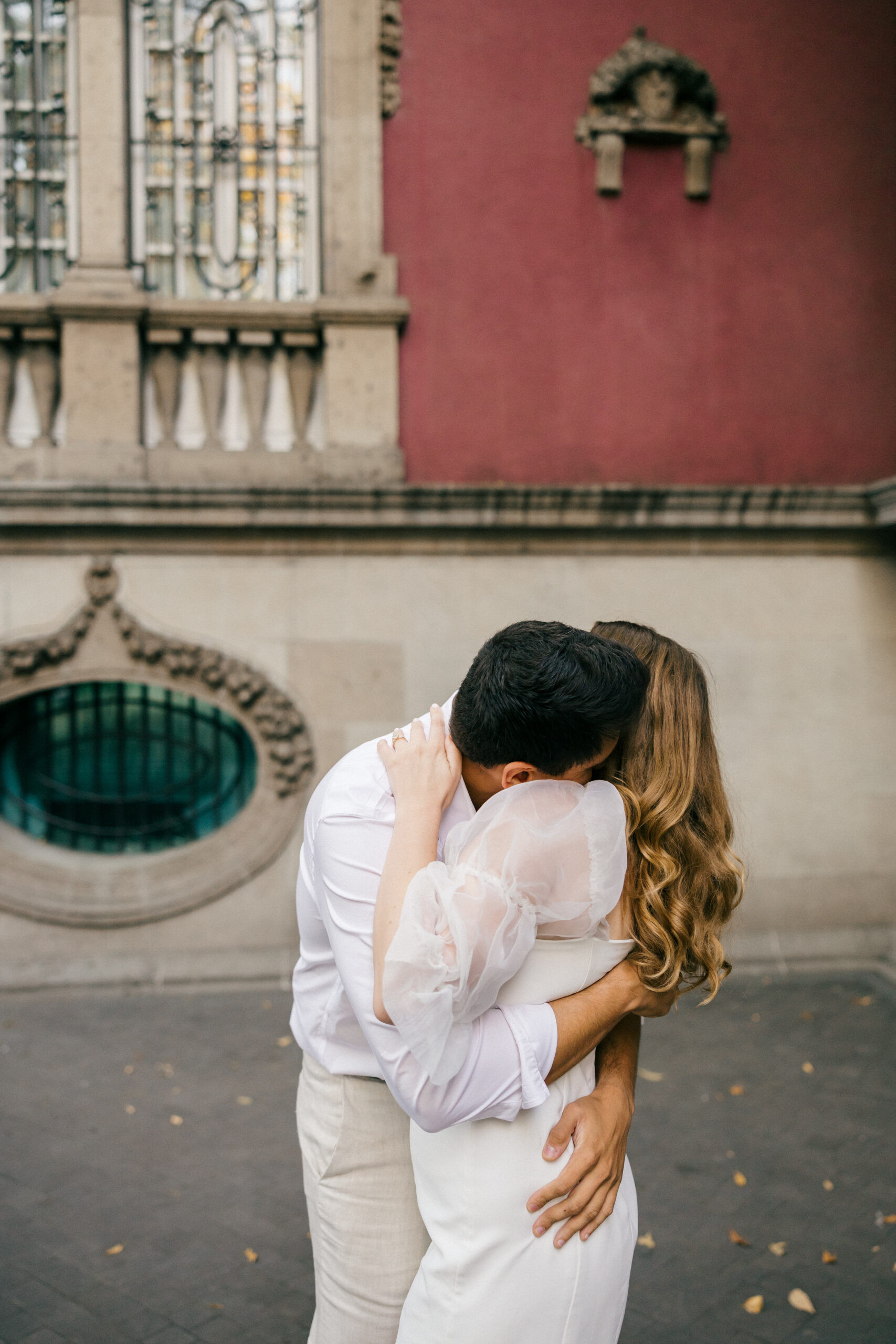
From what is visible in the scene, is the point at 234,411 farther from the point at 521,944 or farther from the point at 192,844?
the point at 521,944

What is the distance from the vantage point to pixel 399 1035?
1560mm

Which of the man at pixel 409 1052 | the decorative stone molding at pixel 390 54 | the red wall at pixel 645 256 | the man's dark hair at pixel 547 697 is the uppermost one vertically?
the decorative stone molding at pixel 390 54

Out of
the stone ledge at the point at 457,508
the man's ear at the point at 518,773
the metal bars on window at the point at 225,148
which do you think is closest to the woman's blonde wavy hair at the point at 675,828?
the man's ear at the point at 518,773

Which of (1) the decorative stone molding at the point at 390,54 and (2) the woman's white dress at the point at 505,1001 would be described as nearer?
(2) the woman's white dress at the point at 505,1001

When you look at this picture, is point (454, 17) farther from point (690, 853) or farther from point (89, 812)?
point (690, 853)

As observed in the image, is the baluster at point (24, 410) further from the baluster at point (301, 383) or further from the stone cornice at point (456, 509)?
the baluster at point (301, 383)

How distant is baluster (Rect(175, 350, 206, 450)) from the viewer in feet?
21.9

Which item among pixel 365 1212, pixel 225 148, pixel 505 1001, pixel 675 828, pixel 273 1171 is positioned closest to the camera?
pixel 505 1001

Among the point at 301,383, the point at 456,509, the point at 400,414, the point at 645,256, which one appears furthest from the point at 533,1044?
the point at 645,256

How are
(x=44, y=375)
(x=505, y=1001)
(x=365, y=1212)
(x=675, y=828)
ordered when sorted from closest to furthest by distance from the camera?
(x=505, y=1001)
(x=675, y=828)
(x=365, y=1212)
(x=44, y=375)

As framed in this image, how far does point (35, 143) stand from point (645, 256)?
4121 mm

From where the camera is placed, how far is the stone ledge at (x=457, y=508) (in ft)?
20.4

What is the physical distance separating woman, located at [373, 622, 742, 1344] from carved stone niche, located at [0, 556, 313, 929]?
4.74 metres

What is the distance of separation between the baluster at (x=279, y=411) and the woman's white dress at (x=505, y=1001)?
5.43 meters
